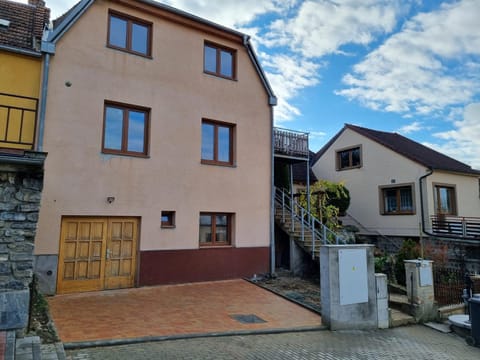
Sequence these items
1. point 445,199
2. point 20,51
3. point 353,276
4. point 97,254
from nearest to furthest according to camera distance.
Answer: point 353,276 → point 20,51 → point 97,254 → point 445,199

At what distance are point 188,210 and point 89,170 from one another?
3199 millimetres

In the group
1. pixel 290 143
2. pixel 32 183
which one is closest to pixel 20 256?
pixel 32 183

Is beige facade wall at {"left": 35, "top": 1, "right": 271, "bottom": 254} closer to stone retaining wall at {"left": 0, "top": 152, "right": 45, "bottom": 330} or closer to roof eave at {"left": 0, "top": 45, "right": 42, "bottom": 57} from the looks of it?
roof eave at {"left": 0, "top": 45, "right": 42, "bottom": 57}

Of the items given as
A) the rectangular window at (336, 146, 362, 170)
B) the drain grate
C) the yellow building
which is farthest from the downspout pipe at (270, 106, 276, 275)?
the rectangular window at (336, 146, 362, 170)

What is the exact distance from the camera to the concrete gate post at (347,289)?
7.25m

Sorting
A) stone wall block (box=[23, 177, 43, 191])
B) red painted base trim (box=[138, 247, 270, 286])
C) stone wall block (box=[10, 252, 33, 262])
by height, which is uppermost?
stone wall block (box=[23, 177, 43, 191])

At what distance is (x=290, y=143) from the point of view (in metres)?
13.7

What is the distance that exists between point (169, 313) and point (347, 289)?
3955 mm

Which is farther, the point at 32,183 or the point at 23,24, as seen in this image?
the point at 23,24

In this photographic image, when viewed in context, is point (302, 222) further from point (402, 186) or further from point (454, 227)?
point (454, 227)

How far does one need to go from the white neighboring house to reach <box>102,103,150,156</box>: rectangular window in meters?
14.1

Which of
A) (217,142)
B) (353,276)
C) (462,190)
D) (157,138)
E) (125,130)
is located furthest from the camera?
(462,190)

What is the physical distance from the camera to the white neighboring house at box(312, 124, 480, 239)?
56.6 feet

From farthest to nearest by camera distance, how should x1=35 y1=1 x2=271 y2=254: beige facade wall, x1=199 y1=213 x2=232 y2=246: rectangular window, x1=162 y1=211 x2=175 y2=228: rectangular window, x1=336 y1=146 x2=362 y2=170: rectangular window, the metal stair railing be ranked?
x1=336 y1=146 x2=362 y2=170: rectangular window, the metal stair railing, x1=199 y1=213 x2=232 y2=246: rectangular window, x1=162 y1=211 x2=175 y2=228: rectangular window, x1=35 y1=1 x2=271 y2=254: beige facade wall
